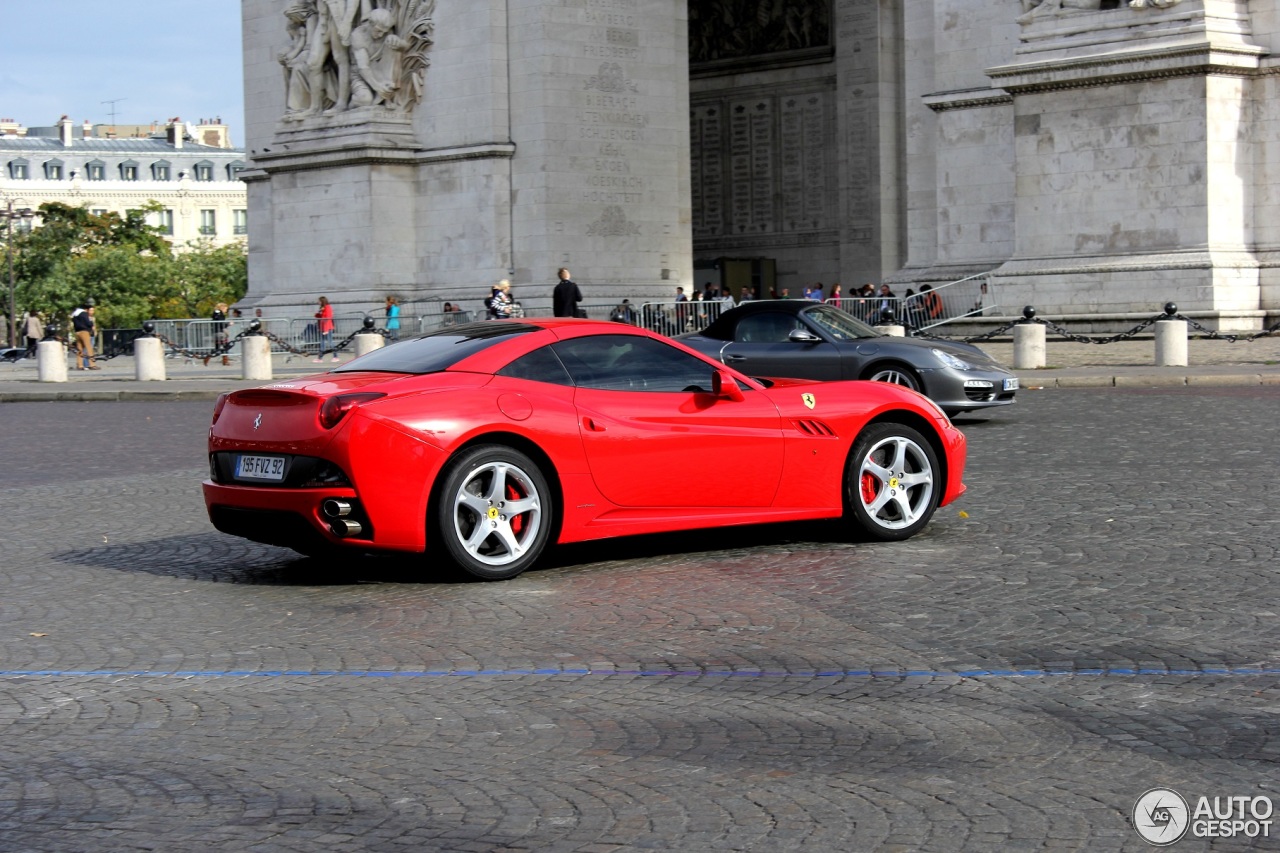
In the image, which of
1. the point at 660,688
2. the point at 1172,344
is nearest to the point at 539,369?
the point at 660,688

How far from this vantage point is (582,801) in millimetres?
5094

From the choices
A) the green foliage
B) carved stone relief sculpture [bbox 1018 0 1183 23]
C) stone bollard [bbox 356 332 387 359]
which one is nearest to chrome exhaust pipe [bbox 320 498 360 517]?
carved stone relief sculpture [bbox 1018 0 1183 23]

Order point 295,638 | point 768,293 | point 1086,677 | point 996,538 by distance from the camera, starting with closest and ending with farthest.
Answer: point 1086,677
point 295,638
point 996,538
point 768,293

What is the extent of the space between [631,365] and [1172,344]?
50.1 ft

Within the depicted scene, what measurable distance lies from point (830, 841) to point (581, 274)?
31.0 meters

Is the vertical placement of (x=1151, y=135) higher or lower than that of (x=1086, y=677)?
higher

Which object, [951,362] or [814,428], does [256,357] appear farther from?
[814,428]

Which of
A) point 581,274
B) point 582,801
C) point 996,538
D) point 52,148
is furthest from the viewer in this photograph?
point 52,148

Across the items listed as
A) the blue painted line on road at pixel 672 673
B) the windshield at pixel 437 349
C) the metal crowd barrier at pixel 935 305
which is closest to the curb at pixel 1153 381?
the metal crowd barrier at pixel 935 305

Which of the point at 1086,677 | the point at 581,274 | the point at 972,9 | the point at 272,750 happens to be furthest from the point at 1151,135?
the point at 272,750

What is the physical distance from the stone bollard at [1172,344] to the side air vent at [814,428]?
14.5 m

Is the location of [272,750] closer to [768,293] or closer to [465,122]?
[465,122]

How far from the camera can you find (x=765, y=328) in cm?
1811

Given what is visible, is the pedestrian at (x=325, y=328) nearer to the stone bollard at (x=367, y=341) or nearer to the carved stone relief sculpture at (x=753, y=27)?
the stone bollard at (x=367, y=341)
